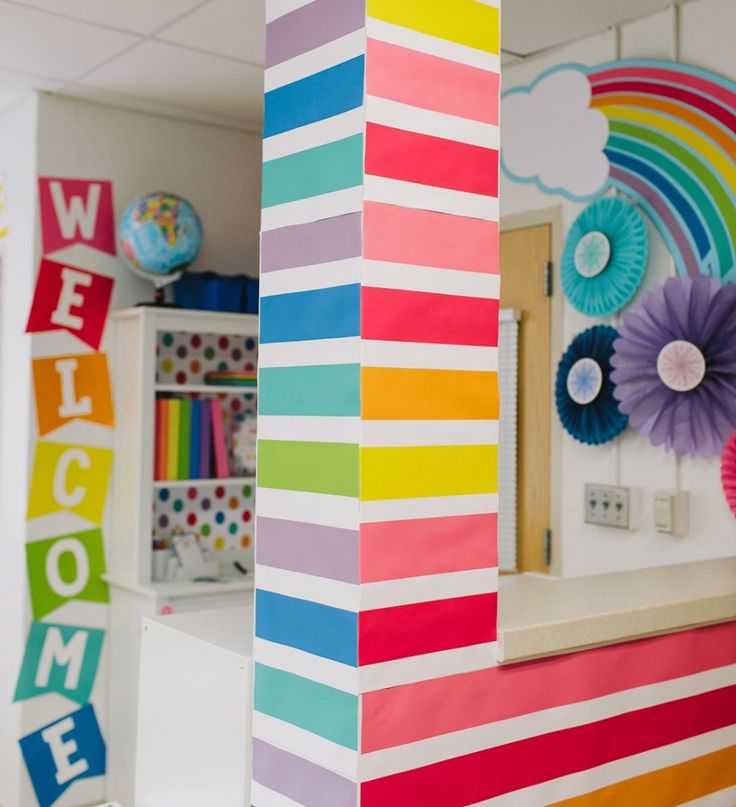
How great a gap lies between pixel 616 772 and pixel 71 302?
101 inches

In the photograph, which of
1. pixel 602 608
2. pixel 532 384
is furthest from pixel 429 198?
pixel 532 384

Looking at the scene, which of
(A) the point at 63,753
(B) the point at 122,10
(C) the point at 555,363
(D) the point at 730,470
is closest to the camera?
(D) the point at 730,470

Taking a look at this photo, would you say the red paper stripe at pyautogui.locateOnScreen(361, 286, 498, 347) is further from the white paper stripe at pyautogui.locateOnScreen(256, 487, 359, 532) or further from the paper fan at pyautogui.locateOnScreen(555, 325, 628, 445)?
the paper fan at pyautogui.locateOnScreen(555, 325, 628, 445)

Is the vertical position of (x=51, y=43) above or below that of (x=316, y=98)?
above

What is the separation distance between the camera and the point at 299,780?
153 cm

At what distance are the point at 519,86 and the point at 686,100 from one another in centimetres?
67

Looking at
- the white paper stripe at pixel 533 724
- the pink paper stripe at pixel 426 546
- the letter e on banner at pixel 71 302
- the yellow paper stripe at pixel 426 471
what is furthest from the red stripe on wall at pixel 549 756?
the letter e on banner at pixel 71 302

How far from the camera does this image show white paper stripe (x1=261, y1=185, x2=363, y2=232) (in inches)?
57.3

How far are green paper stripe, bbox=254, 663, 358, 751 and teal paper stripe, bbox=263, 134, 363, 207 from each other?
Answer: 0.76m

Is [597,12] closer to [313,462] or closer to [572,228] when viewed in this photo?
[572,228]

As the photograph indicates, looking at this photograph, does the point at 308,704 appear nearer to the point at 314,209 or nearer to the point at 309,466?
the point at 309,466

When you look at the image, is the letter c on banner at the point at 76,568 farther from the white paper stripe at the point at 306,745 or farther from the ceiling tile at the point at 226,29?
the white paper stripe at the point at 306,745

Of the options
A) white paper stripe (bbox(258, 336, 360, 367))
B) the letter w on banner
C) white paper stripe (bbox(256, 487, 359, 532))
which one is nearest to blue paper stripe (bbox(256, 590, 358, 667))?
white paper stripe (bbox(256, 487, 359, 532))

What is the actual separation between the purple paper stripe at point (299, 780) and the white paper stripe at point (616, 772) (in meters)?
0.26
